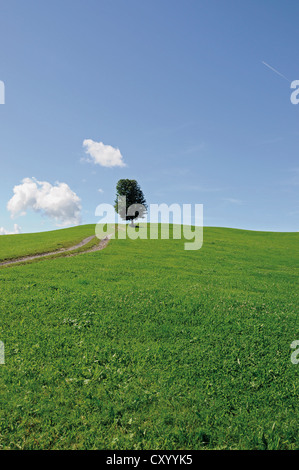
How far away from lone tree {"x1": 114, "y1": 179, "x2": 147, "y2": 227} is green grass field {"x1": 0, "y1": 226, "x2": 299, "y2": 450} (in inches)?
2642

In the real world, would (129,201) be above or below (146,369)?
above

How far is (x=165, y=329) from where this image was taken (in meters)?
11.4

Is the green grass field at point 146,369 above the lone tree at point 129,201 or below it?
below

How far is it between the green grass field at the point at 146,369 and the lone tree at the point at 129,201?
6711cm

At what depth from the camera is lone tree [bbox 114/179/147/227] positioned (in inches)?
3270

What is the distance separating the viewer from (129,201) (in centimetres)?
8438

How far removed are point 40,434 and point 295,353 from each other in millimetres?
9484

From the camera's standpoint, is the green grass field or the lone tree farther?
Answer: the lone tree

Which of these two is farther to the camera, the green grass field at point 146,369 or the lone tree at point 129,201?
the lone tree at point 129,201

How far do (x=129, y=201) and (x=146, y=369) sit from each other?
7771 cm

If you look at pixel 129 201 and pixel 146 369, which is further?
pixel 129 201

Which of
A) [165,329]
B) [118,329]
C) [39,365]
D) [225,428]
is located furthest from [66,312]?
[225,428]

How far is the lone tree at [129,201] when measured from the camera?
83.1 meters

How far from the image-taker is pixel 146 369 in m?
8.73
